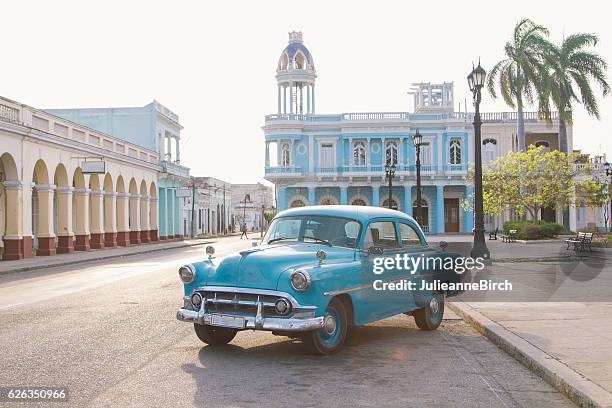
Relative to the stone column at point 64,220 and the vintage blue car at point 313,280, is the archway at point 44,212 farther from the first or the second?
the vintage blue car at point 313,280

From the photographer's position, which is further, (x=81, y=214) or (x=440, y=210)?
(x=440, y=210)

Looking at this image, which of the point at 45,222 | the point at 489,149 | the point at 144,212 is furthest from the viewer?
the point at 489,149

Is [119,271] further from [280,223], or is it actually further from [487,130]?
[487,130]

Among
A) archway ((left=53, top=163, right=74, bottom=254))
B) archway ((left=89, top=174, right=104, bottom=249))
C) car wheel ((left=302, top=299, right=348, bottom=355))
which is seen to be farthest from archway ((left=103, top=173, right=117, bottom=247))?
car wheel ((left=302, top=299, right=348, bottom=355))

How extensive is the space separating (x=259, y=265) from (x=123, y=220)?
37991mm

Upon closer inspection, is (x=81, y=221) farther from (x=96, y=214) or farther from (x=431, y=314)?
(x=431, y=314)

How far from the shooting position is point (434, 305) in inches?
388

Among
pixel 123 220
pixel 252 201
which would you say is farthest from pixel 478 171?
pixel 252 201

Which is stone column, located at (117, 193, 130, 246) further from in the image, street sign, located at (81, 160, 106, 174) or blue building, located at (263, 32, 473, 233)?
blue building, located at (263, 32, 473, 233)

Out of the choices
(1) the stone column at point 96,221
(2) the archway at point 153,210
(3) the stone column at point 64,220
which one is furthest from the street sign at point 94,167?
(2) the archway at point 153,210

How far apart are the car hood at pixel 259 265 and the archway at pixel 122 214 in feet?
121

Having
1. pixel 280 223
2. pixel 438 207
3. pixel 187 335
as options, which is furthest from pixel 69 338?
pixel 438 207

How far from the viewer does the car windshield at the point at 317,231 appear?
8438 millimetres

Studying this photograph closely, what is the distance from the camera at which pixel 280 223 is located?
8.98 metres
